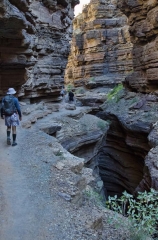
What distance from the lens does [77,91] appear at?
3375 cm

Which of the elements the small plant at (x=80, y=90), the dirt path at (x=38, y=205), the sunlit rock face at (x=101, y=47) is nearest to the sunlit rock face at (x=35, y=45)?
the dirt path at (x=38, y=205)

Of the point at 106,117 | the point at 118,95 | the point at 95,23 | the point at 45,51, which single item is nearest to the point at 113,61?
the point at 95,23

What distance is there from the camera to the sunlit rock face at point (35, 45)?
8.35 metres

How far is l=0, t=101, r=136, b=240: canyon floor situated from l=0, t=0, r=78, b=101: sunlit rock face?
4.60 m

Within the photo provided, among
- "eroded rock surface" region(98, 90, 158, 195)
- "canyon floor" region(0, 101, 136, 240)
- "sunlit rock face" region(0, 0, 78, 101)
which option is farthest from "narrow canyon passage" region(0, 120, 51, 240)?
"eroded rock surface" region(98, 90, 158, 195)

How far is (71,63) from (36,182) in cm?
3499

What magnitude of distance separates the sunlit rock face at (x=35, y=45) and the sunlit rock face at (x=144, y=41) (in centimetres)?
558

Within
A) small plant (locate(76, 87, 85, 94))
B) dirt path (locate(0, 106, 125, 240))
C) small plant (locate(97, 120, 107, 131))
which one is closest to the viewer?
dirt path (locate(0, 106, 125, 240))

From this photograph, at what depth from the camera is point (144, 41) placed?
18281mm

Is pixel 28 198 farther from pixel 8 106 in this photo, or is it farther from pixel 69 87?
pixel 69 87

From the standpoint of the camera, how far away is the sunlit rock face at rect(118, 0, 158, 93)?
1609 cm

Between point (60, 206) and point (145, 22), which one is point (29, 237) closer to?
point (60, 206)

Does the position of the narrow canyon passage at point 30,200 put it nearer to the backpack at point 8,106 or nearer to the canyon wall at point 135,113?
the backpack at point 8,106

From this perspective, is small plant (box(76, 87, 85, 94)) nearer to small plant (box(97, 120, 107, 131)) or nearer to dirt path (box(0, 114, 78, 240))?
small plant (box(97, 120, 107, 131))
